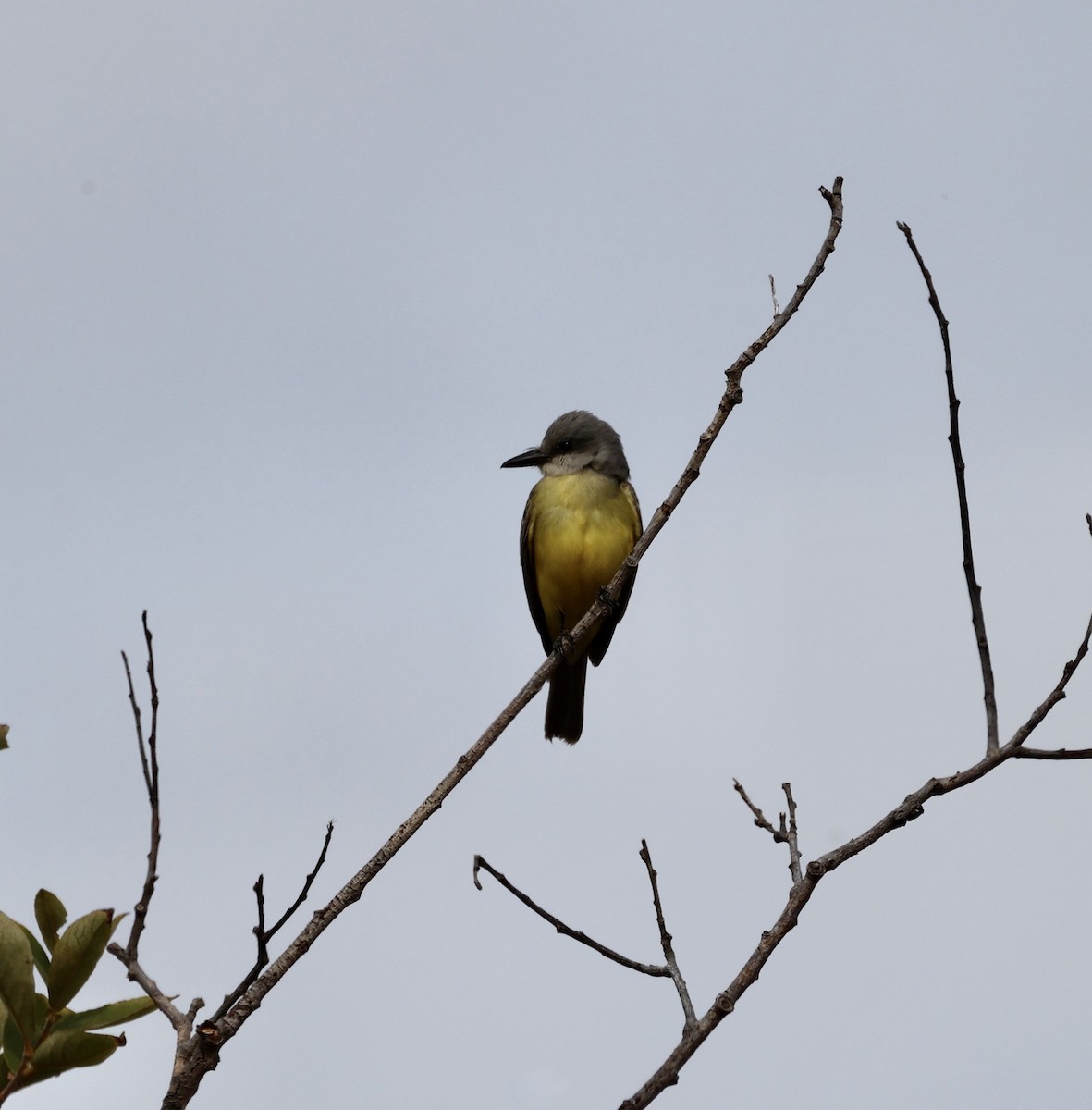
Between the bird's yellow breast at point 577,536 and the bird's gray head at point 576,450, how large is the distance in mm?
142

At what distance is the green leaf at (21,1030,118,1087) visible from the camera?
2561mm

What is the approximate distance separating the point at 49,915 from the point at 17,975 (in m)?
0.15

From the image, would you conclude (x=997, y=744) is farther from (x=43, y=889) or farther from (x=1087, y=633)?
(x=43, y=889)

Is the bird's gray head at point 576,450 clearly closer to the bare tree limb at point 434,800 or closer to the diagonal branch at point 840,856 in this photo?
the bare tree limb at point 434,800

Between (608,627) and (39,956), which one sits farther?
(608,627)

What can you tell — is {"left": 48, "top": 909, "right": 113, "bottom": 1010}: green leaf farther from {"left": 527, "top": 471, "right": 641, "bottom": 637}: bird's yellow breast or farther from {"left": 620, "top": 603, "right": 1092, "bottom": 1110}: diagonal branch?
{"left": 527, "top": 471, "right": 641, "bottom": 637}: bird's yellow breast

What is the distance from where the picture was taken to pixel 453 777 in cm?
348

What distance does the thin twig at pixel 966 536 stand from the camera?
3188 mm

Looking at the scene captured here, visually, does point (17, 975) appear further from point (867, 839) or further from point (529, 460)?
point (529, 460)

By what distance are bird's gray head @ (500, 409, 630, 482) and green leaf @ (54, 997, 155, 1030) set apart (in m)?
6.87

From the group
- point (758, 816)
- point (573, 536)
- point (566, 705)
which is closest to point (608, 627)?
point (566, 705)

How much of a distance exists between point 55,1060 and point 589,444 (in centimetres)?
730

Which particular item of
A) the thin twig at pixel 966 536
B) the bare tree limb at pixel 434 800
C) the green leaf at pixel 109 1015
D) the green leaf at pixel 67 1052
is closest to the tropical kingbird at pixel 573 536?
the bare tree limb at pixel 434 800

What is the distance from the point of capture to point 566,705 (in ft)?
32.1
